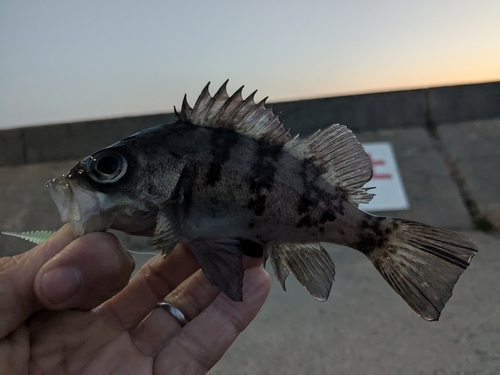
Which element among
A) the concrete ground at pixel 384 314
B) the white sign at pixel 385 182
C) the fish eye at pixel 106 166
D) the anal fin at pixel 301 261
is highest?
the fish eye at pixel 106 166

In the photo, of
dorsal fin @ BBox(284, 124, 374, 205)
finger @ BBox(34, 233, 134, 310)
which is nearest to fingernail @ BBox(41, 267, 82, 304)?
finger @ BBox(34, 233, 134, 310)

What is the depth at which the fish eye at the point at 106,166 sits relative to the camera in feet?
2.41

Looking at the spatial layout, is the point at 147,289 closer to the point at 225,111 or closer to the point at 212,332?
the point at 212,332

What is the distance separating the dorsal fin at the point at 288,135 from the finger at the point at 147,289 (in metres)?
0.42

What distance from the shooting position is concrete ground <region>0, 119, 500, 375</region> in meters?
1.59

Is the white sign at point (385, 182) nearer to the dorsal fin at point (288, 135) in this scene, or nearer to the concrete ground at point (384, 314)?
the concrete ground at point (384, 314)

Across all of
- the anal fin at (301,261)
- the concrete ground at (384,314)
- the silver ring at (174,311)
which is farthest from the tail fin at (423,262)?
the concrete ground at (384,314)

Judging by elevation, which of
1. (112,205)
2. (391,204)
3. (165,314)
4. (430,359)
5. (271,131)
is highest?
(271,131)

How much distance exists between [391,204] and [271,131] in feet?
6.35

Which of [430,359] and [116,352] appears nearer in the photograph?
[116,352]

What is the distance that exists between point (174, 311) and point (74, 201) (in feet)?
1.49

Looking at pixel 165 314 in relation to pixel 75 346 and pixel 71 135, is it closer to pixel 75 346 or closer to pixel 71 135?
pixel 75 346

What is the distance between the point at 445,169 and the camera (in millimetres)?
2844

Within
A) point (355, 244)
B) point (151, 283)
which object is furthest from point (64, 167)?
point (355, 244)
